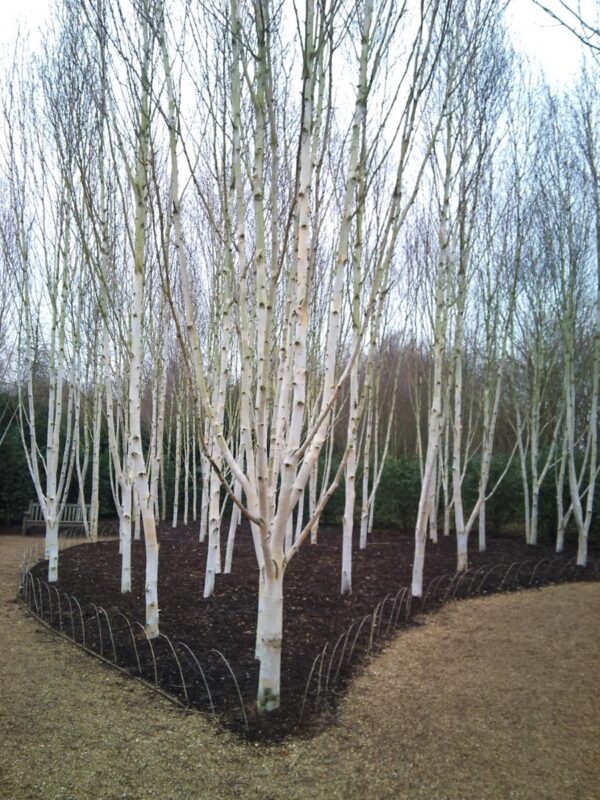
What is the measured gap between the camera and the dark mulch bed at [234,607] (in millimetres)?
3336

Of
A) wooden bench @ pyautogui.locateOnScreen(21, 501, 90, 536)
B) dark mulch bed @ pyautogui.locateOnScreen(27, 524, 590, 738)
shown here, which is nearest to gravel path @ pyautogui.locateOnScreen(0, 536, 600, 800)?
dark mulch bed @ pyautogui.locateOnScreen(27, 524, 590, 738)

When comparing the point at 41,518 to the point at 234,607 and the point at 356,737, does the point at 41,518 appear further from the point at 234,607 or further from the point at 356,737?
the point at 356,737

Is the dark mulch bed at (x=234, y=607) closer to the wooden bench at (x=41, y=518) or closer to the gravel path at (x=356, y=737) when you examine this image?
the gravel path at (x=356, y=737)

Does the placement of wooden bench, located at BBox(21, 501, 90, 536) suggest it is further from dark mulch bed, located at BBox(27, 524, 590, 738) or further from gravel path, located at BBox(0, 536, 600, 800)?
gravel path, located at BBox(0, 536, 600, 800)

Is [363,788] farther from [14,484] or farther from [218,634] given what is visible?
[14,484]

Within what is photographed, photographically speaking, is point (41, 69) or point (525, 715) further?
point (41, 69)

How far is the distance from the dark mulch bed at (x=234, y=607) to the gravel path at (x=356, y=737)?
195 millimetres

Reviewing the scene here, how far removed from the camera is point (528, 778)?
2.53 metres

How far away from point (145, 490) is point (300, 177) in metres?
2.39

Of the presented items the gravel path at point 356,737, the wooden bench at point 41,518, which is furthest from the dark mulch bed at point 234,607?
the wooden bench at point 41,518

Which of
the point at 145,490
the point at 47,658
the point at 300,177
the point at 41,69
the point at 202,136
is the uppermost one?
the point at 41,69

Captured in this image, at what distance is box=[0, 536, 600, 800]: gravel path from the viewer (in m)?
2.42

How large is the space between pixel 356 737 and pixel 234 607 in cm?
217

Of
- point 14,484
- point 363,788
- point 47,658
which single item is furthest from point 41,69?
point 14,484
